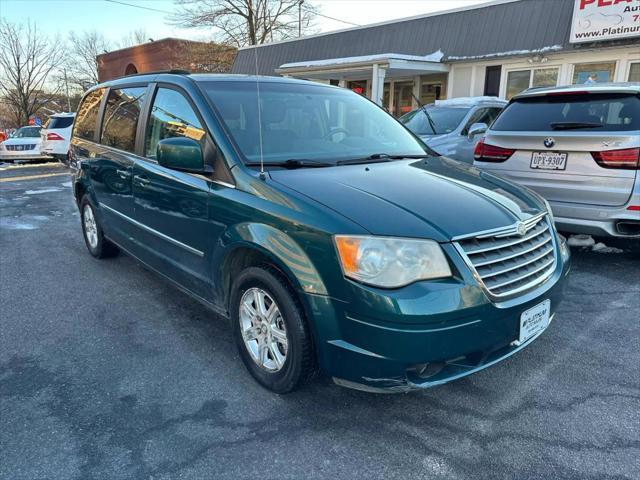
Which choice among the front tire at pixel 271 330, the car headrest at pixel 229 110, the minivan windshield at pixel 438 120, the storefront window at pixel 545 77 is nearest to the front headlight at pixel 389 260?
the front tire at pixel 271 330

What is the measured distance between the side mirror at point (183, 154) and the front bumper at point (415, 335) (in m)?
1.17

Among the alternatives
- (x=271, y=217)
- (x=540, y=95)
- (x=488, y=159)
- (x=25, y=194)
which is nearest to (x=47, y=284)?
(x=271, y=217)

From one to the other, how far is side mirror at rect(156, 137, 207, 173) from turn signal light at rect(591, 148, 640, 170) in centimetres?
352

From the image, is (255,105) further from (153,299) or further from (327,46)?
(327,46)

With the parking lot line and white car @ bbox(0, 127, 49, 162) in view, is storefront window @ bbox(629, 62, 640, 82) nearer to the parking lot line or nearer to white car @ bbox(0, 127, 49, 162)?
the parking lot line

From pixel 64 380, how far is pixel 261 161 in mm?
1757

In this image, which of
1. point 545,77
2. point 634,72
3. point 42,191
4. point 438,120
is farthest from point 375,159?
point 545,77

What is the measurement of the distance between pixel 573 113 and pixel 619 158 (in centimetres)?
71

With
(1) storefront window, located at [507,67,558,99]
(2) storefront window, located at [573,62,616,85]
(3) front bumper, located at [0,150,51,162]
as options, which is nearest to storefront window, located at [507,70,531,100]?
(1) storefront window, located at [507,67,558,99]

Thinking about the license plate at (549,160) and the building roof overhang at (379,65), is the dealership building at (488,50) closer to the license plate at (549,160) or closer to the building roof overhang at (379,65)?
the building roof overhang at (379,65)

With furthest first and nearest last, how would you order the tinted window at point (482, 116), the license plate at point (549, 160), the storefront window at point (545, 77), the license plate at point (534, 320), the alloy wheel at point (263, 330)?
1. the storefront window at point (545, 77)
2. the tinted window at point (482, 116)
3. the license plate at point (549, 160)
4. the alloy wheel at point (263, 330)
5. the license plate at point (534, 320)

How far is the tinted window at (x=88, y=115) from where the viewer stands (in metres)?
4.79

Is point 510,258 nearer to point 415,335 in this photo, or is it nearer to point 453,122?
point 415,335

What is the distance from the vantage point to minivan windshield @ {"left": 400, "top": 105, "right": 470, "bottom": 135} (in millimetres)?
8205
